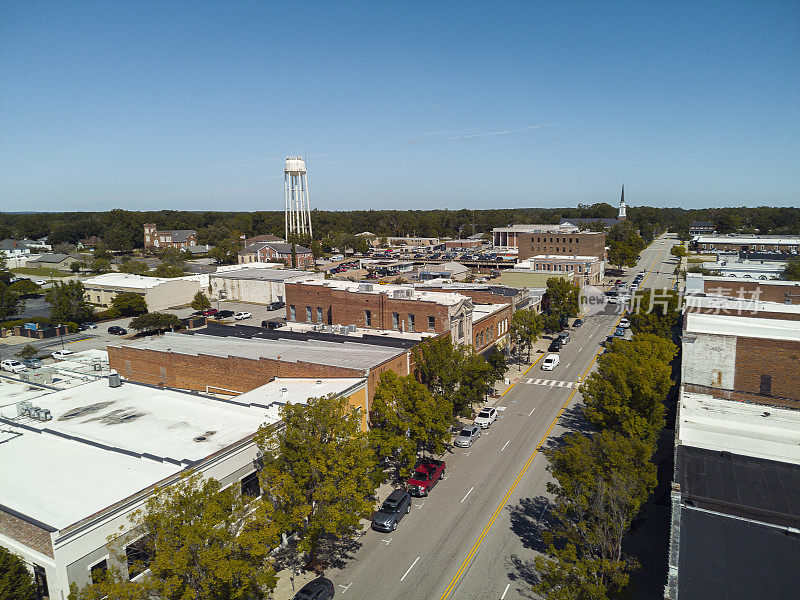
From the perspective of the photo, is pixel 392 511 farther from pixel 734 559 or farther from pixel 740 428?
pixel 740 428

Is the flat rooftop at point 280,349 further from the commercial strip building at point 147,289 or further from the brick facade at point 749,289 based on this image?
the brick facade at point 749,289

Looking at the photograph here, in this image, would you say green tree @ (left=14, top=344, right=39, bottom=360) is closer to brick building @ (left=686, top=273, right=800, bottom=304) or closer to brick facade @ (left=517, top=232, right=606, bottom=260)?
brick building @ (left=686, top=273, right=800, bottom=304)

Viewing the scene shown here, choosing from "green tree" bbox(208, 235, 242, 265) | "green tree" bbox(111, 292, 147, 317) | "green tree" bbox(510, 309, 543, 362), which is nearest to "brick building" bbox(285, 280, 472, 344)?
"green tree" bbox(510, 309, 543, 362)

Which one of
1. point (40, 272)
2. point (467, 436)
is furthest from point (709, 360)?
point (40, 272)

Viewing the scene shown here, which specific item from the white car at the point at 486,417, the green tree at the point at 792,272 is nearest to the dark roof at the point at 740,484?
the white car at the point at 486,417

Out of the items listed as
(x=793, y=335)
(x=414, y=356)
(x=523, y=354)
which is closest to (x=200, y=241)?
(x=523, y=354)

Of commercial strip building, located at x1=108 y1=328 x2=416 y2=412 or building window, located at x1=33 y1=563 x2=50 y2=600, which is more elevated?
commercial strip building, located at x1=108 y1=328 x2=416 y2=412

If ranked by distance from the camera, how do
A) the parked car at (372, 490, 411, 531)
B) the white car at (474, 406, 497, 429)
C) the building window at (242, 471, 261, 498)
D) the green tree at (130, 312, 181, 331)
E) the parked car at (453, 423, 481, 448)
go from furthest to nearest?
the green tree at (130, 312, 181, 331) < the white car at (474, 406, 497, 429) < the parked car at (453, 423, 481, 448) < the parked car at (372, 490, 411, 531) < the building window at (242, 471, 261, 498)
